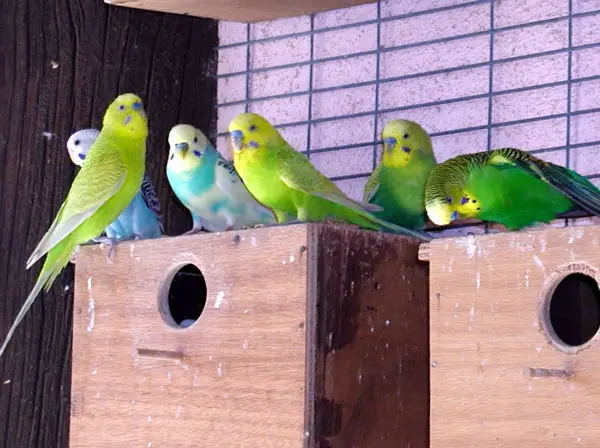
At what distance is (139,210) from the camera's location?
276 cm

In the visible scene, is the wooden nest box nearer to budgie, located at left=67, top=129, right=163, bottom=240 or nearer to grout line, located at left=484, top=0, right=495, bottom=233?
budgie, located at left=67, top=129, right=163, bottom=240

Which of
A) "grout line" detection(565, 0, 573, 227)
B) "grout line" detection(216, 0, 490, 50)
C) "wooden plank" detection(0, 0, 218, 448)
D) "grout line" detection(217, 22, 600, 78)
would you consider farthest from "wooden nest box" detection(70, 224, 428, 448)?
"grout line" detection(216, 0, 490, 50)

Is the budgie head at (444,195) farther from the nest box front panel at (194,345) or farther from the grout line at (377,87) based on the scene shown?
Result: the grout line at (377,87)

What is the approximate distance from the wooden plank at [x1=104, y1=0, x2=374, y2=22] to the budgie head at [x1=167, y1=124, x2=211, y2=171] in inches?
11.3

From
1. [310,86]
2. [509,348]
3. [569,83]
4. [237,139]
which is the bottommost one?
[509,348]

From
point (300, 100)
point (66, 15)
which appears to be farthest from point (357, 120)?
point (66, 15)

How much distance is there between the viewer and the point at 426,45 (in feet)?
9.25

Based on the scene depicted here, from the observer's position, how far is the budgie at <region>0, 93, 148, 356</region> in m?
2.50

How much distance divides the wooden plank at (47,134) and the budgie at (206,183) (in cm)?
28

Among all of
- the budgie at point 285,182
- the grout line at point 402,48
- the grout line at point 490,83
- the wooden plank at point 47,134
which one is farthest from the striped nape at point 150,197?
the grout line at point 490,83

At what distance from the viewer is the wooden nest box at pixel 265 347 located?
2031 millimetres

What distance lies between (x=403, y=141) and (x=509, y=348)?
0.81m

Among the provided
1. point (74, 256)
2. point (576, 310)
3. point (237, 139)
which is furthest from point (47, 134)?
point (576, 310)

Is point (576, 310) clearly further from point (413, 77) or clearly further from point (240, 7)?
point (240, 7)
